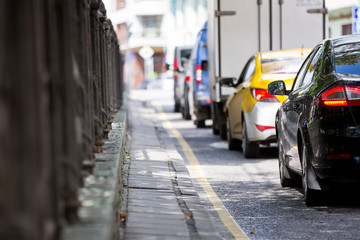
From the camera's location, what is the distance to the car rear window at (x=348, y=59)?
7.62 metres

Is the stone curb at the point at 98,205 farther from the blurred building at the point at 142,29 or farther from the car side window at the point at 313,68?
the blurred building at the point at 142,29

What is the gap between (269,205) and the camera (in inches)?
322

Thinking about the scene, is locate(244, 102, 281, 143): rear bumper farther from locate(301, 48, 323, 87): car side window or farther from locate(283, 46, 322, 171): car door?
locate(301, 48, 323, 87): car side window

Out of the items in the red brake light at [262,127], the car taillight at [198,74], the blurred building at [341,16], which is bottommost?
the red brake light at [262,127]

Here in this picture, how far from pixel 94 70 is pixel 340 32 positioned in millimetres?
29054

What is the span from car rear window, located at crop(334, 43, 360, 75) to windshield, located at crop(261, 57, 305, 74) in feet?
13.7

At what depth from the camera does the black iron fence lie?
8.77 feet

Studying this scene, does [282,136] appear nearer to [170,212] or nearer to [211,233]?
[170,212]

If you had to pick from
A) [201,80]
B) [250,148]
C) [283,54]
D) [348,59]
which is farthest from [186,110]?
[348,59]

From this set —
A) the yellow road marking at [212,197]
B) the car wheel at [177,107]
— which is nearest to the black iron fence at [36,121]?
the yellow road marking at [212,197]

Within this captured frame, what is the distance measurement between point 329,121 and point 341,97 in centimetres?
23

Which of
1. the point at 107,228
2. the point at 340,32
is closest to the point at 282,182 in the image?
the point at 107,228

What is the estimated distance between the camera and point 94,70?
23.5 feet

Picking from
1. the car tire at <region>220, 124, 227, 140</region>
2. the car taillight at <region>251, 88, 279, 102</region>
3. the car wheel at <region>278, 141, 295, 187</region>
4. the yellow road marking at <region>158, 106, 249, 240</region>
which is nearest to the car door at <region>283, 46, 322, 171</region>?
the car wheel at <region>278, 141, 295, 187</region>
